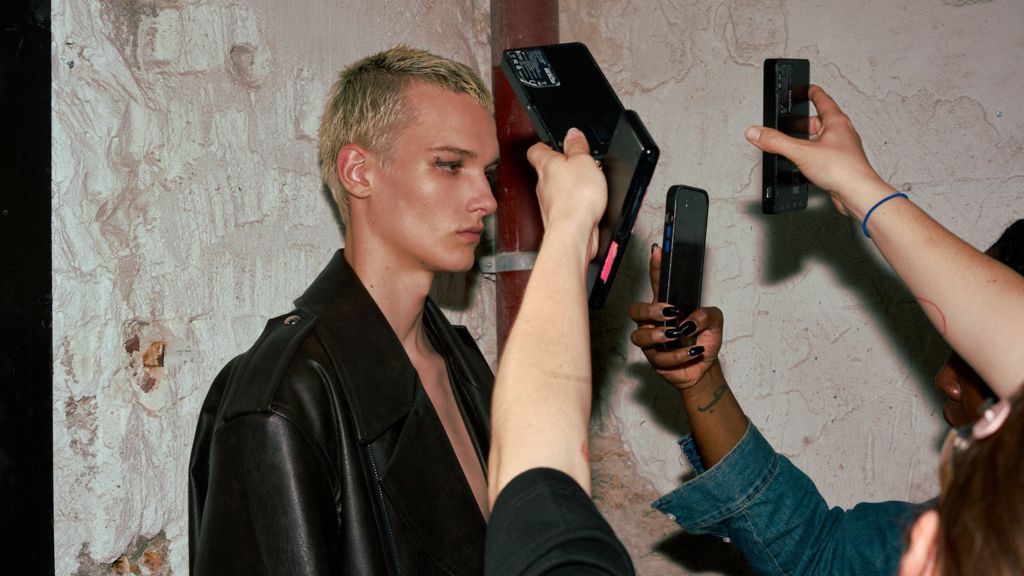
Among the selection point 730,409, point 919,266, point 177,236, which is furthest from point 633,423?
point 919,266

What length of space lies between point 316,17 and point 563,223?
1374 mm

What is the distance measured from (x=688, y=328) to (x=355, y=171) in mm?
677

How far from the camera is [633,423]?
2506mm

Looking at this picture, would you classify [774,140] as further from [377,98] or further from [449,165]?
[377,98]

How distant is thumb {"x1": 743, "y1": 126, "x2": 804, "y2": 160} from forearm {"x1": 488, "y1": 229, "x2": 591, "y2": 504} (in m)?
0.51

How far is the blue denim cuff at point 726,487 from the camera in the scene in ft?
4.78

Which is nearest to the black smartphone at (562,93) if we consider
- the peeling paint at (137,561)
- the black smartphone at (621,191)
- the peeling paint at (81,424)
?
the black smartphone at (621,191)

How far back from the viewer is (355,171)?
5.46ft

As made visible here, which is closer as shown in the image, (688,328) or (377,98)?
(688,328)

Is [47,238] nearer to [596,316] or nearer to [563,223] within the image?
[563,223]

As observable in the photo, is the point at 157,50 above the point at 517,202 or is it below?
above

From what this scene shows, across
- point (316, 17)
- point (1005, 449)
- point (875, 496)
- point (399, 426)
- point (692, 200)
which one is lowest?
point (875, 496)

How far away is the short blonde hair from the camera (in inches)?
65.4

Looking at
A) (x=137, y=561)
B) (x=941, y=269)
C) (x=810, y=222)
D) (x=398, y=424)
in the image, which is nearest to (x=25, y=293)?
(x=137, y=561)
